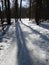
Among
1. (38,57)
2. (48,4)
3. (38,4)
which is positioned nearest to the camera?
(38,57)

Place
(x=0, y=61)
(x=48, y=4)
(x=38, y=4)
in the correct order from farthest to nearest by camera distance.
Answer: (x=48, y=4) < (x=38, y=4) < (x=0, y=61)

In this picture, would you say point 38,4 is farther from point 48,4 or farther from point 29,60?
point 29,60

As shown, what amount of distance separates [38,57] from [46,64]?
42.3 inches

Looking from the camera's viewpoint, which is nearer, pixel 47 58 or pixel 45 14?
pixel 47 58

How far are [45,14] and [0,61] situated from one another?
36.8 metres

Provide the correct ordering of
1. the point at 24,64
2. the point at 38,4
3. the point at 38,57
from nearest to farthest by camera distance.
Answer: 1. the point at 24,64
2. the point at 38,57
3. the point at 38,4

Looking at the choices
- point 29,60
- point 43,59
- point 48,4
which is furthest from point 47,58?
point 48,4

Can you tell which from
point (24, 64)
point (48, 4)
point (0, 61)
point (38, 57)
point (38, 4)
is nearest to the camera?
point (24, 64)

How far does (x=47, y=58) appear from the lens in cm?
719

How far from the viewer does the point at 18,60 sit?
6.88m

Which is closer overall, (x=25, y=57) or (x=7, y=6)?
(x=25, y=57)

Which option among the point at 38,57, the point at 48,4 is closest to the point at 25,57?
the point at 38,57

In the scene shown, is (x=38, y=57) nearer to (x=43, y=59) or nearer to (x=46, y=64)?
(x=43, y=59)

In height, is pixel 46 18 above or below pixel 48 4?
below
